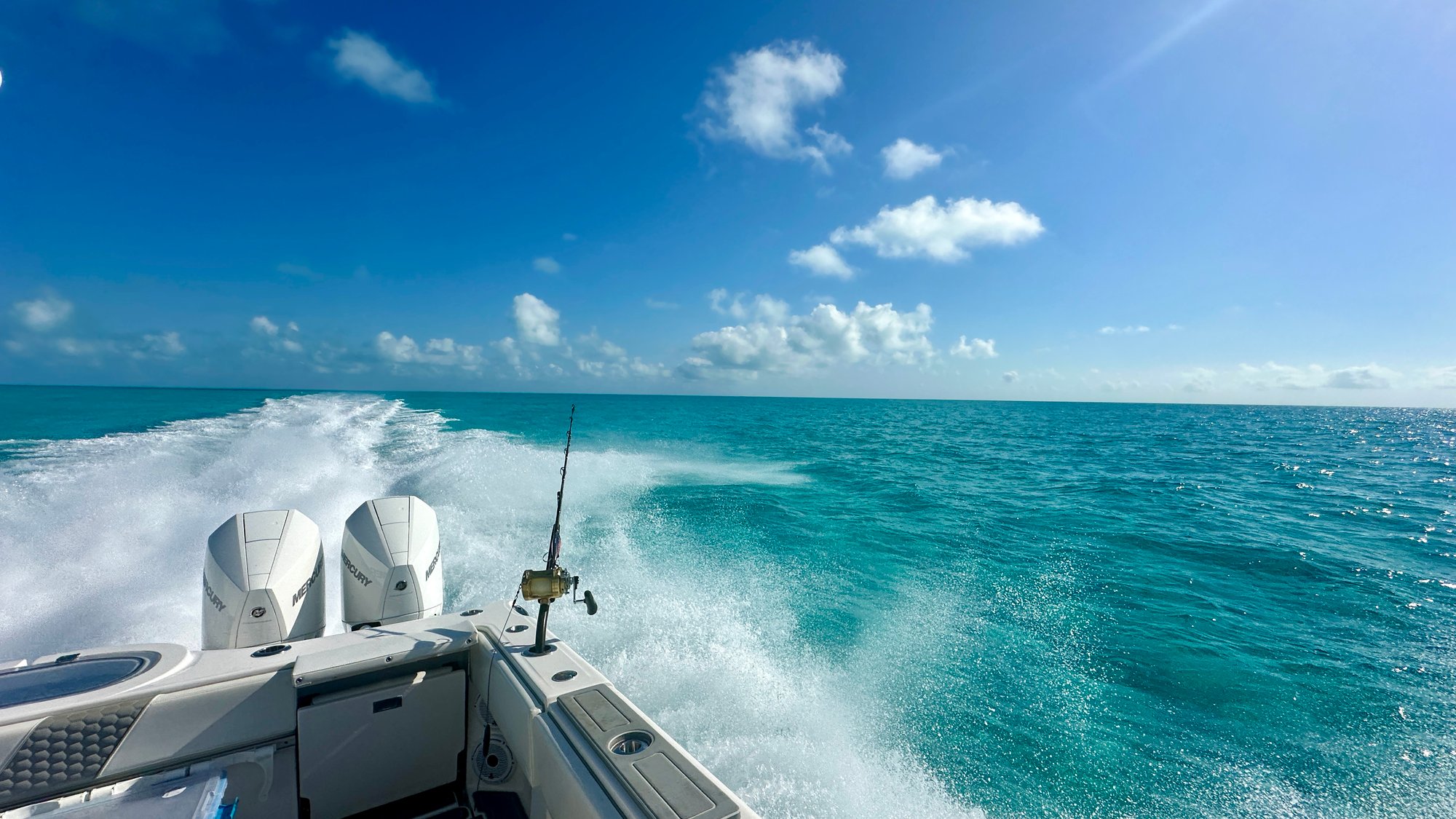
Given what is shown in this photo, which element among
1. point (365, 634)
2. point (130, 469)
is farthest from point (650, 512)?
point (130, 469)

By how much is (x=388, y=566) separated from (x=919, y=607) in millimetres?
5518

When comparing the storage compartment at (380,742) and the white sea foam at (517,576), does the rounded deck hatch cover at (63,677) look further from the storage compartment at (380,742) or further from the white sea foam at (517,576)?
the white sea foam at (517,576)

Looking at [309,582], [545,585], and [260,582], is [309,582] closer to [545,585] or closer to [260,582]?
[260,582]

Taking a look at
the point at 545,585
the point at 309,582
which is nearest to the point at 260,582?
the point at 309,582

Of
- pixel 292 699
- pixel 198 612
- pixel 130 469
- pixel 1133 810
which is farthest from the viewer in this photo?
pixel 130 469

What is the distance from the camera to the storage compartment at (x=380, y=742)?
255cm

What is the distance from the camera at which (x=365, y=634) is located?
2.97m

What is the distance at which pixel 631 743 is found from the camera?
198cm

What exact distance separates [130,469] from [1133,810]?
13.9 meters

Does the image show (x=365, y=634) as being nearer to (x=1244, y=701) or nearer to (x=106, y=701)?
(x=106, y=701)

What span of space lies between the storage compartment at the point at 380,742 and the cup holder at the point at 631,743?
52.9 inches

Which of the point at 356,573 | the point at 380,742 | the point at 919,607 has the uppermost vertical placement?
the point at 356,573

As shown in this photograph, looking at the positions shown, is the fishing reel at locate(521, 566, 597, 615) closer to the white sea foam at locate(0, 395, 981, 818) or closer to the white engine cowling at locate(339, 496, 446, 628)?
the white engine cowling at locate(339, 496, 446, 628)

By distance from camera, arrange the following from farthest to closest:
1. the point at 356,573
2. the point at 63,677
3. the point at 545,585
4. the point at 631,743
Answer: the point at 356,573 < the point at 545,585 < the point at 63,677 < the point at 631,743
